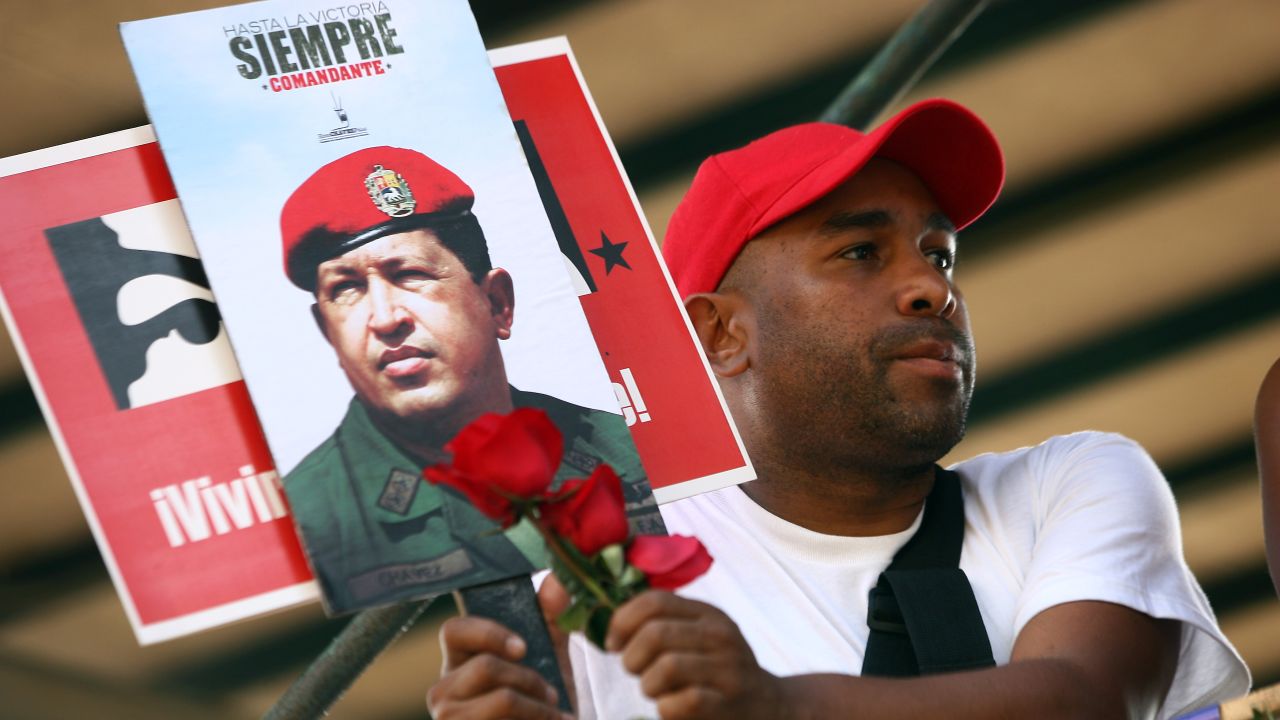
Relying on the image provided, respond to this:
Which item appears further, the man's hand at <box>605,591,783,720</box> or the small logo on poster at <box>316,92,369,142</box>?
the small logo on poster at <box>316,92,369,142</box>

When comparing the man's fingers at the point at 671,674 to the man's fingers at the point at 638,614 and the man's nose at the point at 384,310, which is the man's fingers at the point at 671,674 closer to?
the man's fingers at the point at 638,614

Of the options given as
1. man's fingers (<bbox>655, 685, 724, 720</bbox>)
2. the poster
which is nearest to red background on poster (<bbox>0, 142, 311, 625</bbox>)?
the poster

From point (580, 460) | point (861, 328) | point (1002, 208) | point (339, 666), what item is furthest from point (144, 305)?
point (1002, 208)

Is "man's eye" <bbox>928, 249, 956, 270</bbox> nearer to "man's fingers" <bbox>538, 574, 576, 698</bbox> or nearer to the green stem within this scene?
"man's fingers" <bbox>538, 574, 576, 698</bbox>

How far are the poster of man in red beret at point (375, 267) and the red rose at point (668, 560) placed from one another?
0.18 m

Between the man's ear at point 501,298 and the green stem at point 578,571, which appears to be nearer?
the green stem at point 578,571

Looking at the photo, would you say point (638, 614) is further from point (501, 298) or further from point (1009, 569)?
point (1009, 569)

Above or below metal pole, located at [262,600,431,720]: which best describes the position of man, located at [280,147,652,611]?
above

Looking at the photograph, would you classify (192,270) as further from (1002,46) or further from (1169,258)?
(1169,258)

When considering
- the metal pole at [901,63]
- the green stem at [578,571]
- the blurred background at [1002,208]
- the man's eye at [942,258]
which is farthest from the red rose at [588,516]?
the blurred background at [1002,208]

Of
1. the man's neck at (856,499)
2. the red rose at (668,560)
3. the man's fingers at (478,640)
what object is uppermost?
the red rose at (668,560)

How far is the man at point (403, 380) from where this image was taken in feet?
3.43

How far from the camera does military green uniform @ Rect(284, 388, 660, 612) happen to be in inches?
40.7

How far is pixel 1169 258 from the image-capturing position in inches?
118
